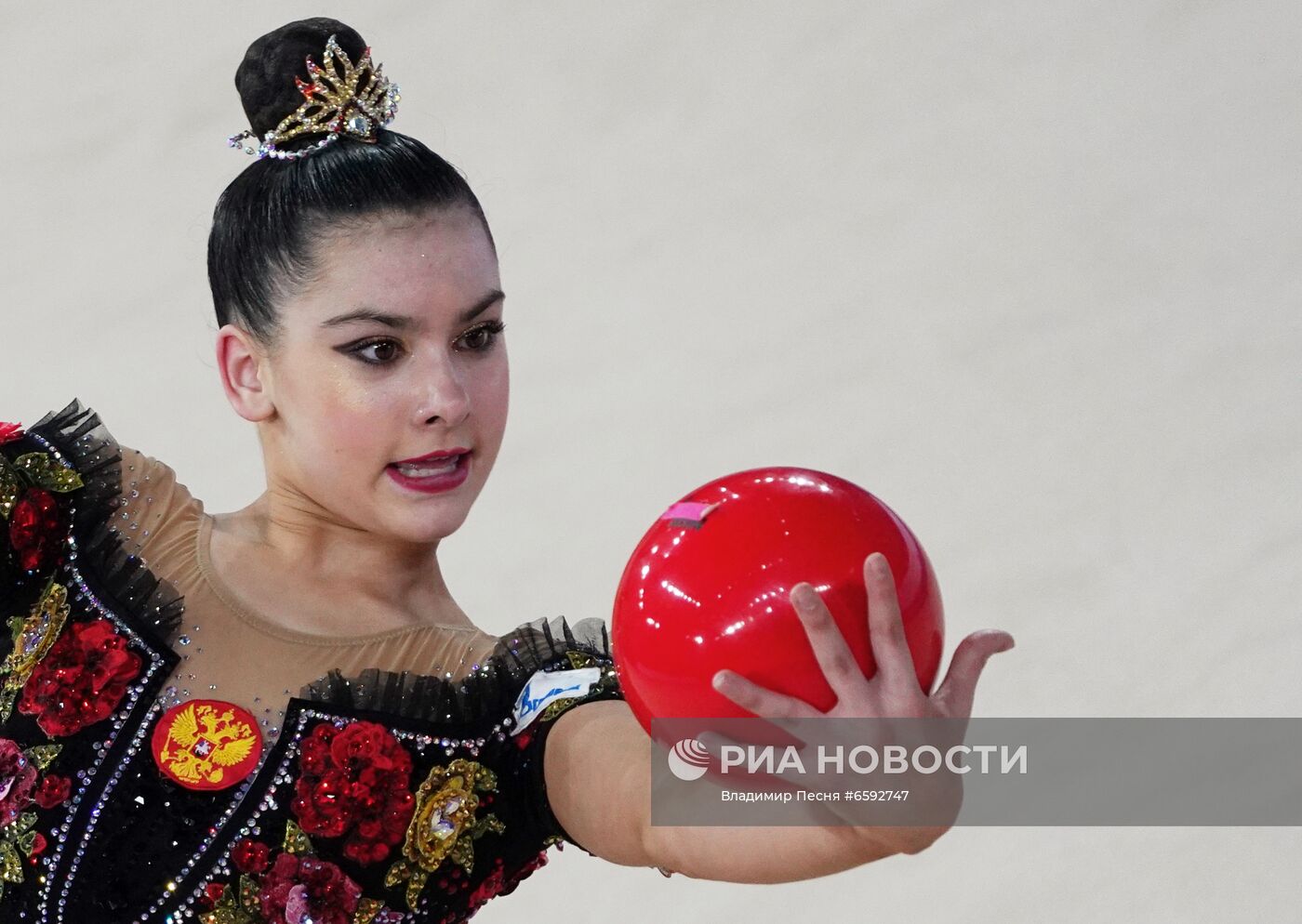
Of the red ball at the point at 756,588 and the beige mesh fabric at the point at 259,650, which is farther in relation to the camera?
the beige mesh fabric at the point at 259,650

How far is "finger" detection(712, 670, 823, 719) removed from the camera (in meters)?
1.24

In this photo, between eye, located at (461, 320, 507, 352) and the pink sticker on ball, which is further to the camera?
eye, located at (461, 320, 507, 352)

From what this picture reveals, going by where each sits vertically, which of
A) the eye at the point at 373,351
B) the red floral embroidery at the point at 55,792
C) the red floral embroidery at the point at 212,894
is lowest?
the red floral embroidery at the point at 212,894

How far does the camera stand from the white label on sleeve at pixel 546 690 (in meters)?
1.67

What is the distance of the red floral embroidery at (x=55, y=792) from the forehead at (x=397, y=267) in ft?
1.59

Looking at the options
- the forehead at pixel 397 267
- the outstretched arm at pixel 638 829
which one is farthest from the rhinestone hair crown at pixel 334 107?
the outstretched arm at pixel 638 829

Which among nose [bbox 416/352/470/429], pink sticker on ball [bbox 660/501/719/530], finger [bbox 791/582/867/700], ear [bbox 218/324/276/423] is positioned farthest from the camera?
ear [bbox 218/324/276/423]

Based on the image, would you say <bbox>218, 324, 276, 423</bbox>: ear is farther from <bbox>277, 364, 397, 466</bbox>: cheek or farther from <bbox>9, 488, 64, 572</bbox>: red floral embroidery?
<bbox>9, 488, 64, 572</bbox>: red floral embroidery

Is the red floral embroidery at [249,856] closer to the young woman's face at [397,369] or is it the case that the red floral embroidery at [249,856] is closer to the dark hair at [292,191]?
the young woman's face at [397,369]

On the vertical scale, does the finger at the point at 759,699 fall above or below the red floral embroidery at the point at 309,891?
above

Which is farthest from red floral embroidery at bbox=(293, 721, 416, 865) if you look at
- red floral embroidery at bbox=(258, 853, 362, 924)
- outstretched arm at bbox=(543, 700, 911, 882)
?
outstretched arm at bbox=(543, 700, 911, 882)

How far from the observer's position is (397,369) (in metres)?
1.62

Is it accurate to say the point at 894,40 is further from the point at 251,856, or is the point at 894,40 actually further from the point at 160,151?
the point at 251,856

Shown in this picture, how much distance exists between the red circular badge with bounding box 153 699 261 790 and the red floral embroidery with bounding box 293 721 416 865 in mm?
52
